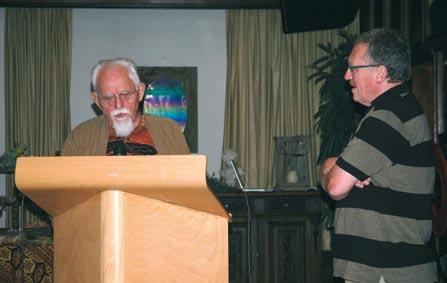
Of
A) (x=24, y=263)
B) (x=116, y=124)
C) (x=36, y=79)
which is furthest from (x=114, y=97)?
(x=36, y=79)

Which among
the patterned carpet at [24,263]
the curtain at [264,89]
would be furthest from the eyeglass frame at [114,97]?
the curtain at [264,89]

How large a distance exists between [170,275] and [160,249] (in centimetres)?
7

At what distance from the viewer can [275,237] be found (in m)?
5.29

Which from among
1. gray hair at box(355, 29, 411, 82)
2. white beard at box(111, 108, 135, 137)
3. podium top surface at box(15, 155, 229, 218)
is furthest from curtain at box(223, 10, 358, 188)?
podium top surface at box(15, 155, 229, 218)

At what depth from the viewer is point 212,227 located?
153 cm

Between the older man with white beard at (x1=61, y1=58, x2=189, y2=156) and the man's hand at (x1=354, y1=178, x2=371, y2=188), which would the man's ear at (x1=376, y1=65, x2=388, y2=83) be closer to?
the man's hand at (x1=354, y1=178, x2=371, y2=188)

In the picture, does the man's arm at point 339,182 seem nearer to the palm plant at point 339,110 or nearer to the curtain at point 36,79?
the palm plant at point 339,110

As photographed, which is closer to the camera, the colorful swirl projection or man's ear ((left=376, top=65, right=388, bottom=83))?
man's ear ((left=376, top=65, right=388, bottom=83))

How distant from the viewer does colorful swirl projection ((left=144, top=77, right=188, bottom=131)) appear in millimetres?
6262

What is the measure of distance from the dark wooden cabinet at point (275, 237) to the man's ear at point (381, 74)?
3.31 m

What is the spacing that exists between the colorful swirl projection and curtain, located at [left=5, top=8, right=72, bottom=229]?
89 centimetres

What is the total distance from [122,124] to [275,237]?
124 inches

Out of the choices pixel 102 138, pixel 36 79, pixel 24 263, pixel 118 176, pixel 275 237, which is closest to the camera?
pixel 118 176

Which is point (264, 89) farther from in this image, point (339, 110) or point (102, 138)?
point (102, 138)
